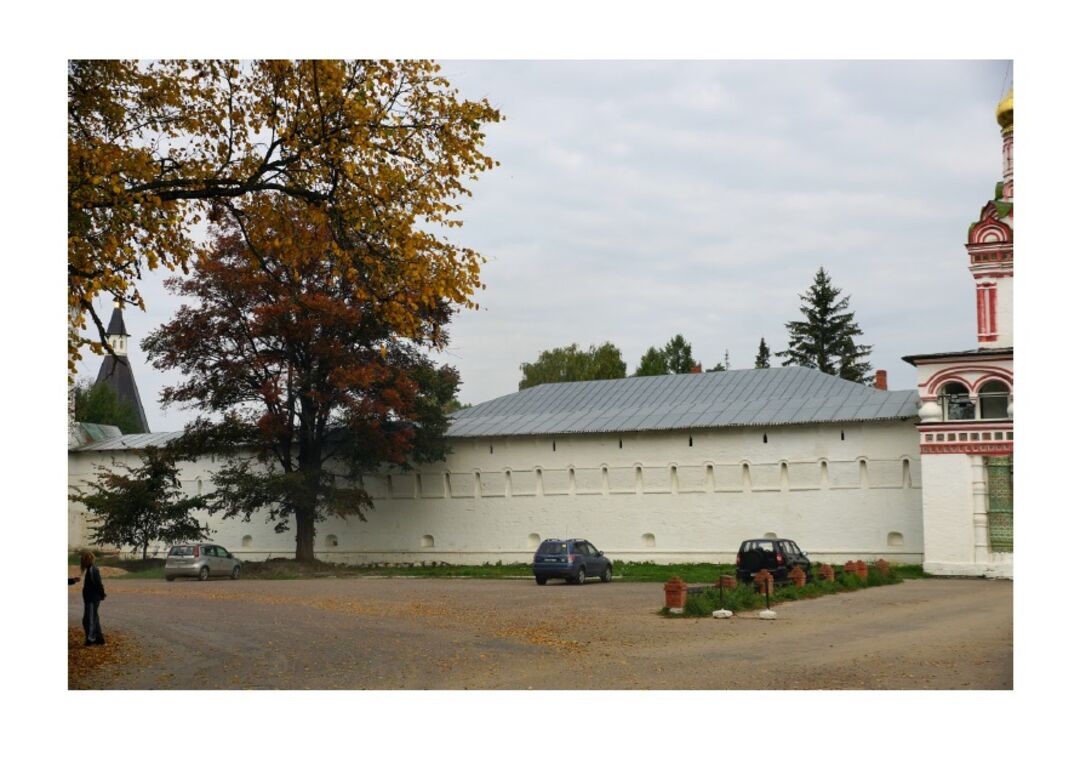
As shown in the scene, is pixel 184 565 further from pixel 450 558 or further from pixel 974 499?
pixel 974 499

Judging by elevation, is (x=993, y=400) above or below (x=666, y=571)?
above

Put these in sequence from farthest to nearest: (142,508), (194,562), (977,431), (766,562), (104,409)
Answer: (104,409), (142,508), (194,562), (977,431), (766,562)

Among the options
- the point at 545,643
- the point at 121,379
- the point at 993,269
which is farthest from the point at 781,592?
the point at 121,379

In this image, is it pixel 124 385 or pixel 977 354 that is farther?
pixel 124 385

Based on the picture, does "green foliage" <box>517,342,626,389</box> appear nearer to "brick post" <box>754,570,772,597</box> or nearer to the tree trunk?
the tree trunk

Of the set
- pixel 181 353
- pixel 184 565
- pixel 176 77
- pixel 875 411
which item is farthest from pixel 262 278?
pixel 176 77

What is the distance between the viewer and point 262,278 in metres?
30.6

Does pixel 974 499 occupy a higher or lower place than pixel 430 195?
lower

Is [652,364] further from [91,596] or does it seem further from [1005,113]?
[91,596]

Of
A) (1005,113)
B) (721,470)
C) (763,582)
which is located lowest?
(763,582)

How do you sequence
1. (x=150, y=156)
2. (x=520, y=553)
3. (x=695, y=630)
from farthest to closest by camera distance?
(x=520, y=553) < (x=695, y=630) < (x=150, y=156)

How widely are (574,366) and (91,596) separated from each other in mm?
44384

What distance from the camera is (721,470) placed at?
103ft

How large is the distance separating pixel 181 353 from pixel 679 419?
1369 cm
